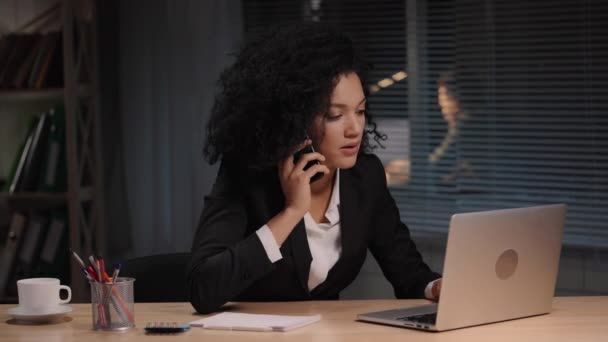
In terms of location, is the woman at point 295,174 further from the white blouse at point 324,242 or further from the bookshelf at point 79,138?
→ the bookshelf at point 79,138

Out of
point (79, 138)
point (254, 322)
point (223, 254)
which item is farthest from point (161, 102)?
point (254, 322)

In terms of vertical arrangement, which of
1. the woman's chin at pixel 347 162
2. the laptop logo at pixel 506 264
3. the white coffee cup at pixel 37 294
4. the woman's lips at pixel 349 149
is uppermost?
the woman's lips at pixel 349 149

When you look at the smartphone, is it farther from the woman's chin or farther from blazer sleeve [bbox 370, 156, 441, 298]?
blazer sleeve [bbox 370, 156, 441, 298]

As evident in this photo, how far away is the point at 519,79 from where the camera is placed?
3.71 meters

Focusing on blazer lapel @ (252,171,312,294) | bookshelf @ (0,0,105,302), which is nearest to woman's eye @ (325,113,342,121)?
blazer lapel @ (252,171,312,294)

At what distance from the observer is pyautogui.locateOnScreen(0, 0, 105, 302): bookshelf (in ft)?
12.9

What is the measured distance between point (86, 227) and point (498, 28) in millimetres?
1827

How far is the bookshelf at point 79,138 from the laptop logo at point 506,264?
237cm

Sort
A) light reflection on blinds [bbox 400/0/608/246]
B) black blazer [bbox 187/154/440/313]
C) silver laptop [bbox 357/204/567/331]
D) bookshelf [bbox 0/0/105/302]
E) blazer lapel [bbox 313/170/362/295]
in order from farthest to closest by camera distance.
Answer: bookshelf [bbox 0/0/105/302], light reflection on blinds [bbox 400/0/608/246], blazer lapel [bbox 313/170/362/295], black blazer [bbox 187/154/440/313], silver laptop [bbox 357/204/567/331]

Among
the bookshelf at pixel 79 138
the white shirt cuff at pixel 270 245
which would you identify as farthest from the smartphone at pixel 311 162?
the bookshelf at pixel 79 138

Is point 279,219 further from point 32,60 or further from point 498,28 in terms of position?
point 32,60

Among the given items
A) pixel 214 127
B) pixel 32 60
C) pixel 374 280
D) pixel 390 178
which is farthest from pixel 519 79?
pixel 32 60

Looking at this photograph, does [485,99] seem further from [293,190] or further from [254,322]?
[254,322]

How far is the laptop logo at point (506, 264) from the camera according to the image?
6.51 feet
